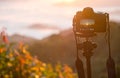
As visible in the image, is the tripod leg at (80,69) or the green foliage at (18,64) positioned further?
the green foliage at (18,64)

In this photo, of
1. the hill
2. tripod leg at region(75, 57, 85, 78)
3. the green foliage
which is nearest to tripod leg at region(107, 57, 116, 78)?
tripod leg at region(75, 57, 85, 78)

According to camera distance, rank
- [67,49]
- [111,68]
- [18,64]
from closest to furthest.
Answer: [111,68] → [18,64] → [67,49]

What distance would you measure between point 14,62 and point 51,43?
10818 millimetres

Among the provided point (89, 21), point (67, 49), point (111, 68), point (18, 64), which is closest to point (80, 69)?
point (111, 68)

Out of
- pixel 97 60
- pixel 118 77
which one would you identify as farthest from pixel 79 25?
pixel 97 60

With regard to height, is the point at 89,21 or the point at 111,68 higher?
the point at 89,21

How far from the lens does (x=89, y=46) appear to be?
5473mm

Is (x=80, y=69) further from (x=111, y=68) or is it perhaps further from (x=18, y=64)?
(x=18, y=64)

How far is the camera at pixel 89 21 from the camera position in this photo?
5.37m

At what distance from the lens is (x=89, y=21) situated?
212 inches

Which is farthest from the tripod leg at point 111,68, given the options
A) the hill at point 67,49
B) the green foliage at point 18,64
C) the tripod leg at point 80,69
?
the hill at point 67,49

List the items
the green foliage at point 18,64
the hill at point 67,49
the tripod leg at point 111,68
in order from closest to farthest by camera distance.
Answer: the tripod leg at point 111,68 < the green foliage at point 18,64 < the hill at point 67,49

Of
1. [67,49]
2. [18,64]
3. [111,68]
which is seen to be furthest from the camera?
[67,49]

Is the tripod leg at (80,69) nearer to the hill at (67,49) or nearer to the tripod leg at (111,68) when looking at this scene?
the tripod leg at (111,68)
